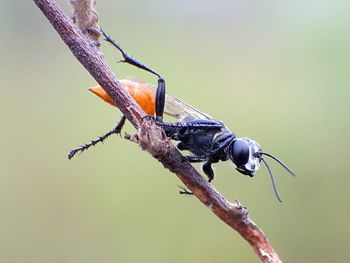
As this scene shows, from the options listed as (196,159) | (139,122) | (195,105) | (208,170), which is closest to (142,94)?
(196,159)

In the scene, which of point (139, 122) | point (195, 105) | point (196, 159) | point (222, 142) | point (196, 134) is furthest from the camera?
point (195, 105)

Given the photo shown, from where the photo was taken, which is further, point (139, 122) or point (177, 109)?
point (177, 109)

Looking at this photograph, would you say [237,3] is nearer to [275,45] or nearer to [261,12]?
[261,12]

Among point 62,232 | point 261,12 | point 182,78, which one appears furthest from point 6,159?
point 261,12

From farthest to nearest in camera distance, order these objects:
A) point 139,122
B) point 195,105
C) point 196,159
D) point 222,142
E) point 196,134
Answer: point 195,105 → point 196,134 → point 222,142 → point 196,159 → point 139,122

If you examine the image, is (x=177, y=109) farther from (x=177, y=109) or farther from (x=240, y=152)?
(x=240, y=152)

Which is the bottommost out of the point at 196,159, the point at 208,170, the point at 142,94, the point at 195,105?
the point at 195,105

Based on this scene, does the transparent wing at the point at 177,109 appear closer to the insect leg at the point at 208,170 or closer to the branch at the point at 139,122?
the insect leg at the point at 208,170

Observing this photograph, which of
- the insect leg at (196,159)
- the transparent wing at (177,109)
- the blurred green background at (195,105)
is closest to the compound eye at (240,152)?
the insect leg at (196,159)
